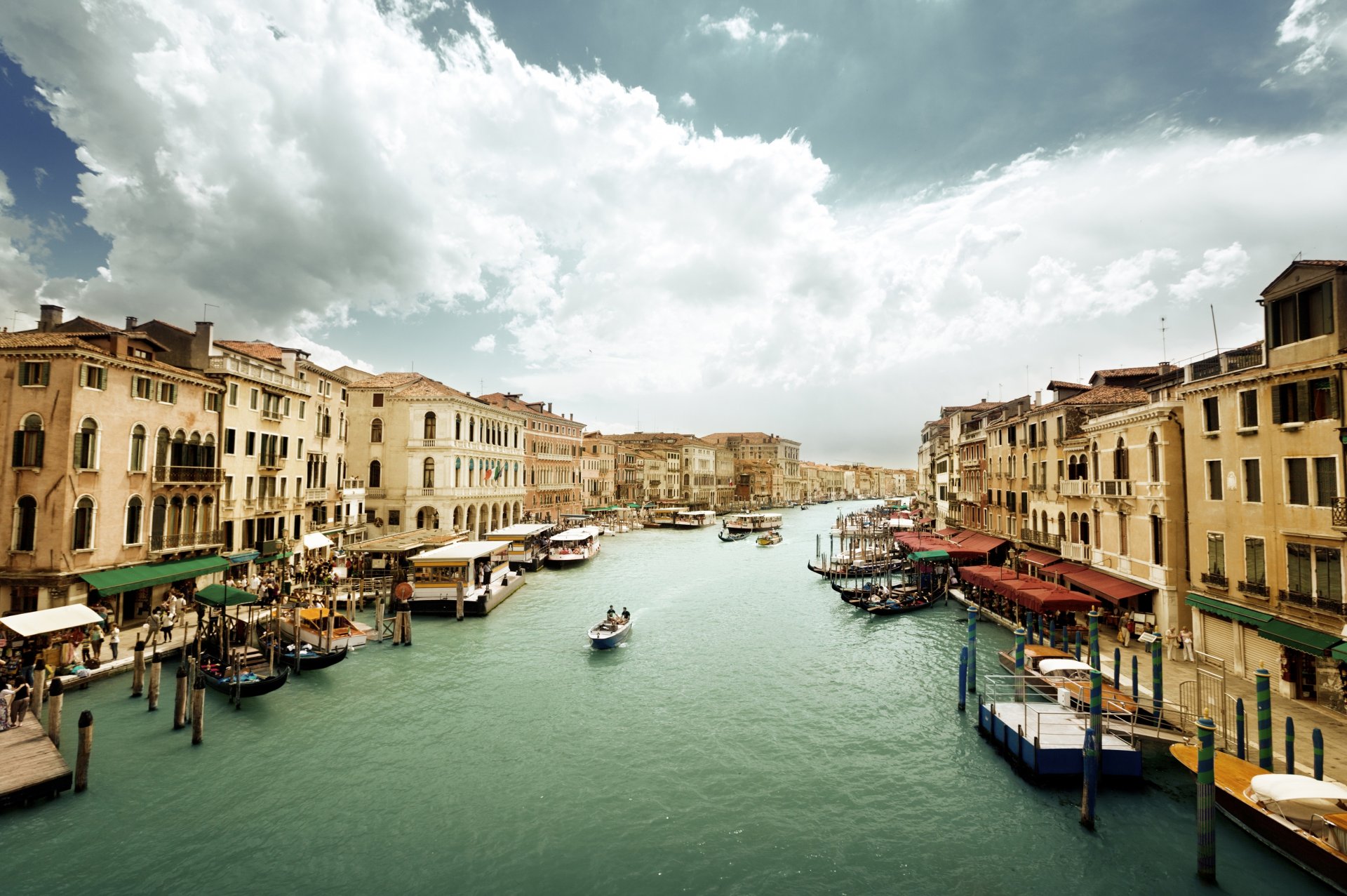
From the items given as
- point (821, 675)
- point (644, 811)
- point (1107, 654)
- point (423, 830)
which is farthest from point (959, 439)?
point (423, 830)

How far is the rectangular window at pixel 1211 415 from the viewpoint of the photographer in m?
18.4

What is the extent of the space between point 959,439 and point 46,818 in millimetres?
50366

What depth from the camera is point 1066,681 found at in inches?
693

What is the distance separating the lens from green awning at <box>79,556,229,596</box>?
20.9 m

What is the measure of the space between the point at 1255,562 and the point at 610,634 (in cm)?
2056

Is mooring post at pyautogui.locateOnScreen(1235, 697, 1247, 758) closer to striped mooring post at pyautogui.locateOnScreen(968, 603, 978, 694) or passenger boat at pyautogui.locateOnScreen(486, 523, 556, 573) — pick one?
striped mooring post at pyautogui.locateOnScreen(968, 603, 978, 694)

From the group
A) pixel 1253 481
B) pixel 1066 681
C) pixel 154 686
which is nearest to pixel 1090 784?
pixel 1066 681

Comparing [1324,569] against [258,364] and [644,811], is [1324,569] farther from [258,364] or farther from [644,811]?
[258,364]

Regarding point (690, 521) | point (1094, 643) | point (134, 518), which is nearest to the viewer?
point (1094, 643)

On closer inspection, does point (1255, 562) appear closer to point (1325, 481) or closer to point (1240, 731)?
point (1325, 481)

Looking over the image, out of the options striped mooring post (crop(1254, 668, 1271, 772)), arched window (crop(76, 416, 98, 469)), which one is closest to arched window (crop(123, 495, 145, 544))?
arched window (crop(76, 416, 98, 469))

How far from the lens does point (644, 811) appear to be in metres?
13.2

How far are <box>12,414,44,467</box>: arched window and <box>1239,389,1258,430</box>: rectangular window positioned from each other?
36.8m

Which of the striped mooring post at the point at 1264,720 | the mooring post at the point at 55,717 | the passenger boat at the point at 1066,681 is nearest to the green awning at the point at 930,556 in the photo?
the passenger boat at the point at 1066,681
